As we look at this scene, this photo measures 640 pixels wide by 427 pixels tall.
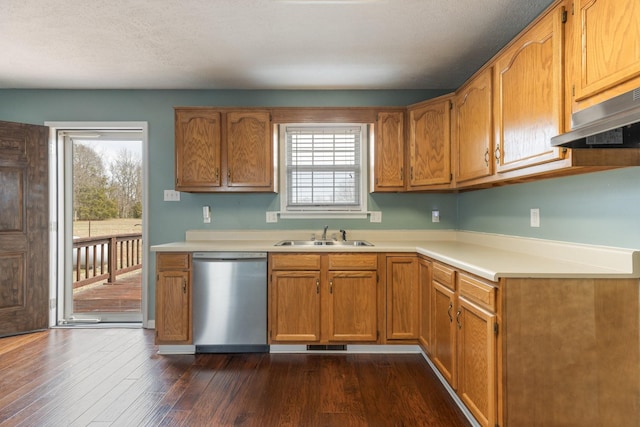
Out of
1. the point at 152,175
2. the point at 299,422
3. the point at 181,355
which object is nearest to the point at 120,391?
the point at 181,355

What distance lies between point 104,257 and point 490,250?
4.22m

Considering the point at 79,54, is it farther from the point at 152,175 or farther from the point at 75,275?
the point at 75,275

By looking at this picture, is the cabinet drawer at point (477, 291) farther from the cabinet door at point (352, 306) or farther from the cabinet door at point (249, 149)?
the cabinet door at point (249, 149)

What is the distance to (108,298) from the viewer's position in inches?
158

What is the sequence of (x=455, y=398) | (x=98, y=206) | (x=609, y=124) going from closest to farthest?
1. (x=609, y=124)
2. (x=455, y=398)
3. (x=98, y=206)

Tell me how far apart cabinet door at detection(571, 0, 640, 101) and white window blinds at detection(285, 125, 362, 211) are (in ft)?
7.29

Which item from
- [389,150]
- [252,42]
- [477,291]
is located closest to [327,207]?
[389,150]

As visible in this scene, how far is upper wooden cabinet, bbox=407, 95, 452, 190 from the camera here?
9.78 ft

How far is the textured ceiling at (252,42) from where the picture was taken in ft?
7.41

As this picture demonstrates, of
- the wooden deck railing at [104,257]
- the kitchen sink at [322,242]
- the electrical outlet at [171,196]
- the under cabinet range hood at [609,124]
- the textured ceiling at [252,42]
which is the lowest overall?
the wooden deck railing at [104,257]

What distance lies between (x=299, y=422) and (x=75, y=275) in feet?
11.0

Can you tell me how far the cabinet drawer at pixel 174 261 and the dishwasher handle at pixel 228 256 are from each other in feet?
0.29

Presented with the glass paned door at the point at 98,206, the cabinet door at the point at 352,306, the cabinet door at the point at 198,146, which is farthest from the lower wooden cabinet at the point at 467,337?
the glass paned door at the point at 98,206

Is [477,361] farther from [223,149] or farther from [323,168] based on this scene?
[223,149]
